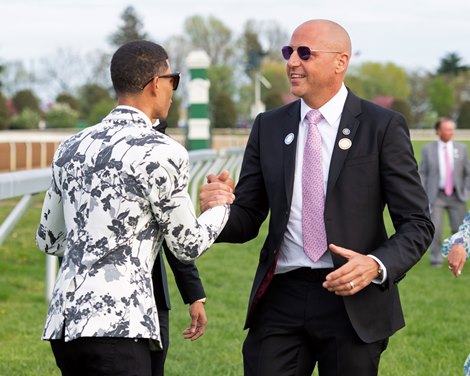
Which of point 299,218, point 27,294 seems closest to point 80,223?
point 299,218

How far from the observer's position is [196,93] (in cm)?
1897

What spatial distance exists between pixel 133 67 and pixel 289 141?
0.89 metres

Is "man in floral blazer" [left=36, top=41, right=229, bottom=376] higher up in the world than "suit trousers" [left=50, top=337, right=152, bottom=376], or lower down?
higher up

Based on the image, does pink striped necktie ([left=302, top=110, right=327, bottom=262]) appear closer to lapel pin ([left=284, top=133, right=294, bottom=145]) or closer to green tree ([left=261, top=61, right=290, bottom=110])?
lapel pin ([left=284, top=133, right=294, bottom=145])

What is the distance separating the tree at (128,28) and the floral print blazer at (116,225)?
4066 inches

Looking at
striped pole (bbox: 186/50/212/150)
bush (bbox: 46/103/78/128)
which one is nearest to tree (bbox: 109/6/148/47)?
bush (bbox: 46/103/78/128)

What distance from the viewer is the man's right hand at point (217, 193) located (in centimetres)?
412

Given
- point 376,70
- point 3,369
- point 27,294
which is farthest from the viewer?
point 376,70

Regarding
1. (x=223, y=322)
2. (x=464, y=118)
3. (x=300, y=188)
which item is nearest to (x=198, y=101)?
(x=223, y=322)

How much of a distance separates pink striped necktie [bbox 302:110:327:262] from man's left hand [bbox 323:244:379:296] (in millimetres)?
227

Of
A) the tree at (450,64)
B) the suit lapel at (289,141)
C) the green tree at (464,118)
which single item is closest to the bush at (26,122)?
the green tree at (464,118)

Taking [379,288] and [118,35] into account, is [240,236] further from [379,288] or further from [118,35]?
[118,35]

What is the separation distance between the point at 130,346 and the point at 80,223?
484 mm

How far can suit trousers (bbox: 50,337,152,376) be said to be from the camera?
352 centimetres
